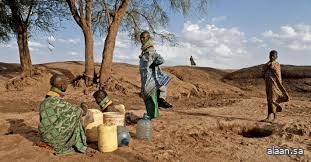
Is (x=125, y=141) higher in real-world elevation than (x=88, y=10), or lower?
lower

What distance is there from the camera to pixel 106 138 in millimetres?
5582

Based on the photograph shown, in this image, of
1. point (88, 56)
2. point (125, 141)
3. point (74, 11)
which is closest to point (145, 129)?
point (125, 141)

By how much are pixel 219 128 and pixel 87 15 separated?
26.1ft

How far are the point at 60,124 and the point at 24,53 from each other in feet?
34.6

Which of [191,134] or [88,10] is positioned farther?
[88,10]

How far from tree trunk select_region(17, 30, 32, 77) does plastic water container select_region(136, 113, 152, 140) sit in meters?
9.79

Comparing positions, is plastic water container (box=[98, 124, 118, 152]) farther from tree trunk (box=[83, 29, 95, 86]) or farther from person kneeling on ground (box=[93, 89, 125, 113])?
tree trunk (box=[83, 29, 95, 86])

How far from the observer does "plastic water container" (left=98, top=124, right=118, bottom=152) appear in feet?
18.3

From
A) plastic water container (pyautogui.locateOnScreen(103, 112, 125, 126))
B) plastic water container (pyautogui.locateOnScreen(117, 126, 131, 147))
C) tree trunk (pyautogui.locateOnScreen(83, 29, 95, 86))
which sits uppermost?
tree trunk (pyautogui.locateOnScreen(83, 29, 95, 86))

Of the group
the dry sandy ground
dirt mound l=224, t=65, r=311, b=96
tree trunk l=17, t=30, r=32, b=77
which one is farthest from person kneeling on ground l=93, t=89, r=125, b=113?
dirt mound l=224, t=65, r=311, b=96

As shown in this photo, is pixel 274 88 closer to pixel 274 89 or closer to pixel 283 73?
pixel 274 89

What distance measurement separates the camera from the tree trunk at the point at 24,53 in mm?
15062

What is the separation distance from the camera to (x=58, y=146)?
5520 millimetres

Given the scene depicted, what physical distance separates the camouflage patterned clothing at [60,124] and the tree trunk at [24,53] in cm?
1010
